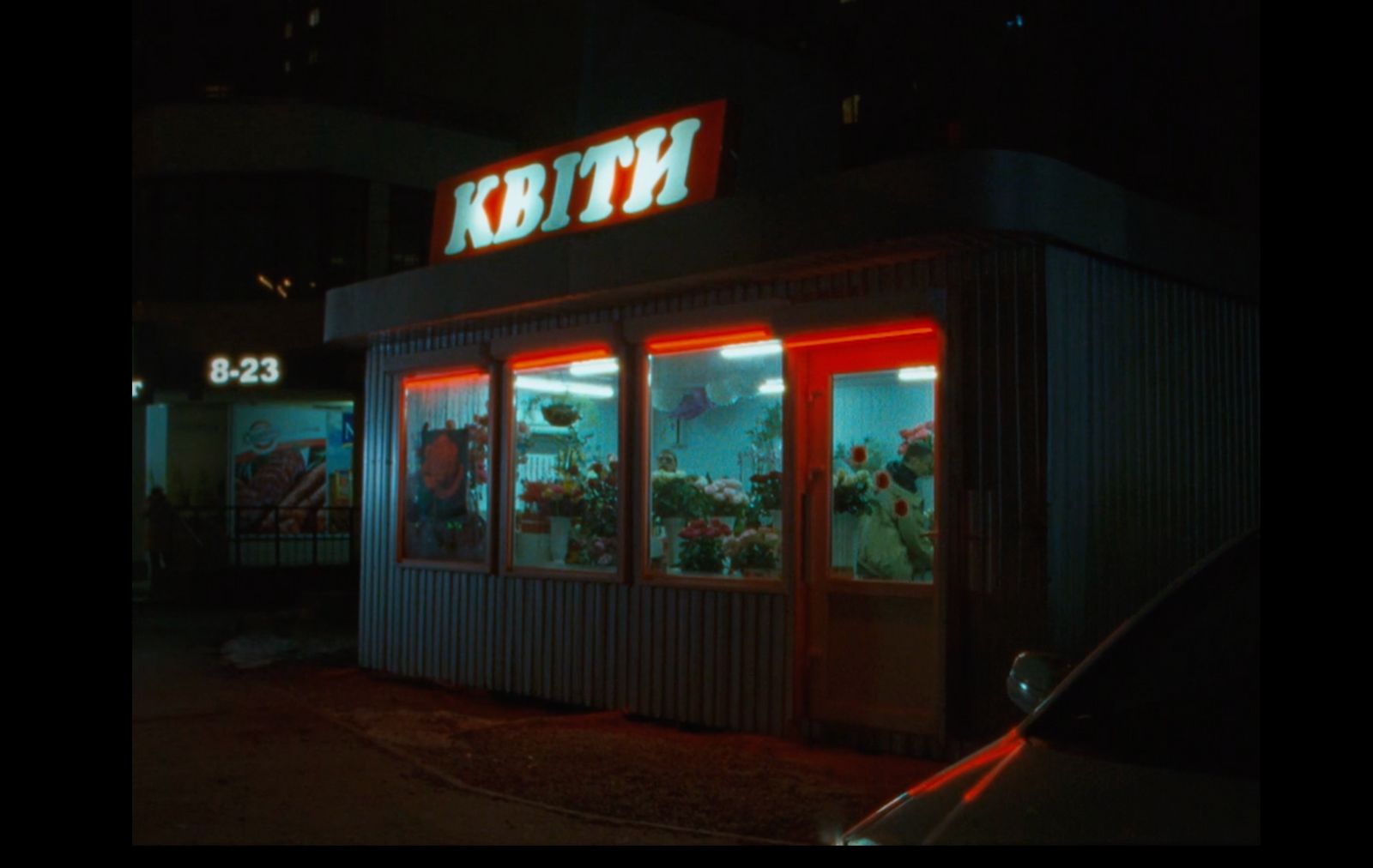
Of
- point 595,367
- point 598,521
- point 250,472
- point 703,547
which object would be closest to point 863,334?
point 703,547

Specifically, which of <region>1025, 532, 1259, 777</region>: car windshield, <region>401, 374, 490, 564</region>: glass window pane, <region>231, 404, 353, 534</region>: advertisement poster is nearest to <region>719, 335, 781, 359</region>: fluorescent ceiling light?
<region>401, 374, 490, 564</region>: glass window pane

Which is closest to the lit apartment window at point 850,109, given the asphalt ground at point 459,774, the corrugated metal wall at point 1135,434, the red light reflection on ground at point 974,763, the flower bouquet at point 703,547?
the corrugated metal wall at point 1135,434

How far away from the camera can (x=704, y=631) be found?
9.01 m

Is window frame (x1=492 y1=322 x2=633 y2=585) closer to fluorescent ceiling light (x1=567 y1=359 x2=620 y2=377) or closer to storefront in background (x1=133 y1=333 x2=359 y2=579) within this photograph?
fluorescent ceiling light (x1=567 y1=359 x2=620 y2=377)

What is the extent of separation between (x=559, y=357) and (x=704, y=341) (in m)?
1.66

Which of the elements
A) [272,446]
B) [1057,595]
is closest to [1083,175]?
[1057,595]

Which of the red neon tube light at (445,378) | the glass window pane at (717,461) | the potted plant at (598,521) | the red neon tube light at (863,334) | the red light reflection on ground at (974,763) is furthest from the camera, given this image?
the red neon tube light at (445,378)

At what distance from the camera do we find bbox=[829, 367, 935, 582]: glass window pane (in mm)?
8156

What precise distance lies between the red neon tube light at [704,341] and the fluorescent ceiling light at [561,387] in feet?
2.19

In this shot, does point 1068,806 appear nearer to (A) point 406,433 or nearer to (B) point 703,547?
(B) point 703,547

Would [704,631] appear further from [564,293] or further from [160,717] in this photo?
[160,717]

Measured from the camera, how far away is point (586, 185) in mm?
10125

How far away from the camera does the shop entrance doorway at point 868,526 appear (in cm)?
809

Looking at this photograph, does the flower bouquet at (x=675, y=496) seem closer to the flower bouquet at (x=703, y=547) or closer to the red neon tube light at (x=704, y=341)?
the flower bouquet at (x=703, y=547)
